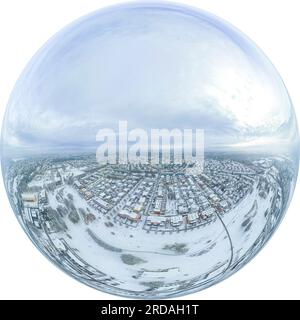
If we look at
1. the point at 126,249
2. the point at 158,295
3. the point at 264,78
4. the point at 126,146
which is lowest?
the point at 158,295

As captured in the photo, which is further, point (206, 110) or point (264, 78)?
point (264, 78)

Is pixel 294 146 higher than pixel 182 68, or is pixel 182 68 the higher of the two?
pixel 182 68

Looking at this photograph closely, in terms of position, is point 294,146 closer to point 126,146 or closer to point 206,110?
point 206,110

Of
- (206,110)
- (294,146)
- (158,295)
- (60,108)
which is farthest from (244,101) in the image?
(158,295)

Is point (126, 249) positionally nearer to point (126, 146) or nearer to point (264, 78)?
point (126, 146)

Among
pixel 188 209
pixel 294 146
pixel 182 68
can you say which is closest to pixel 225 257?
pixel 188 209

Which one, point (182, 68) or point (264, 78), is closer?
point (182, 68)
